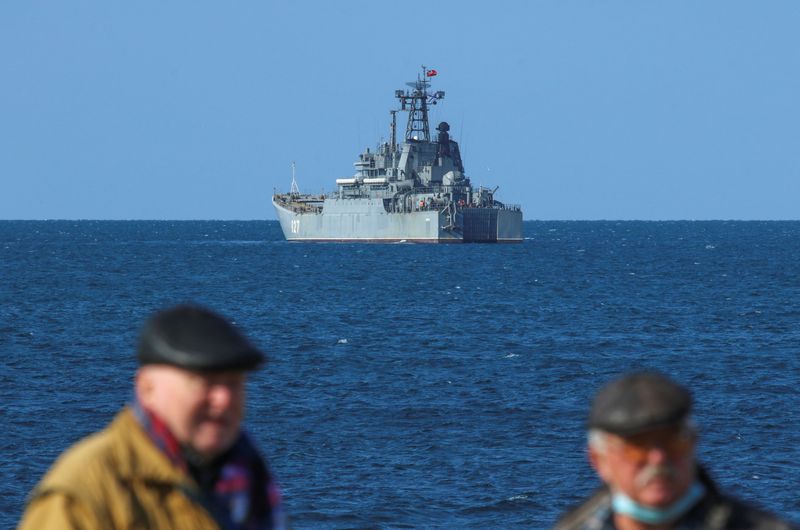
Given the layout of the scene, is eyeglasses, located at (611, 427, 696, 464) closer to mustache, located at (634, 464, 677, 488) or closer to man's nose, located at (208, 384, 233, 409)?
mustache, located at (634, 464, 677, 488)

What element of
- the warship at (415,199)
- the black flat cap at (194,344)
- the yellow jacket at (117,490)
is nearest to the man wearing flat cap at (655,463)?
the black flat cap at (194,344)

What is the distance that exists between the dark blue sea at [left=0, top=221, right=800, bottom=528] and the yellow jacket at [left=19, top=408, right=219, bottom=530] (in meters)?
19.5

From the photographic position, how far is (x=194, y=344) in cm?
289

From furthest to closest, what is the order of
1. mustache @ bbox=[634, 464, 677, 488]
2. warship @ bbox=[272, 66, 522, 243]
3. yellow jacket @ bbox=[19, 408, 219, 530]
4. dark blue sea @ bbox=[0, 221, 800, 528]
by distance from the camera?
warship @ bbox=[272, 66, 522, 243]
dark blue sea @ bbox=[0, 221, 800, 528]
mustache @ bbox=[634, 464, 677, 488]
yellow jacket @ bbox=[19, 408, 219, 530]

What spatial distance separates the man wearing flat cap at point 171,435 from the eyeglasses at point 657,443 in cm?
87

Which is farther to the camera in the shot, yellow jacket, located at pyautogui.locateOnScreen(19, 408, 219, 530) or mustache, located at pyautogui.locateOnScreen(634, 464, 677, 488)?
mustache, located at pyautogui.locateOnScreen(634, 464, 677, 488)

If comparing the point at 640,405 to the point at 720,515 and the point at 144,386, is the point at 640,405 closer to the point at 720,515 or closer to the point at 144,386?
the point at 720,515

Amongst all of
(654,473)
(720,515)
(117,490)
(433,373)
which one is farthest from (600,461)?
(433,373)

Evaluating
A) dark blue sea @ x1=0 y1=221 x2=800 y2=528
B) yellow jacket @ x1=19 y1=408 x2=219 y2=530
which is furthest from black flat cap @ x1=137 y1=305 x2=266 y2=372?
dark blue sea @ x1=0 y1=221 x2=800 y2=528

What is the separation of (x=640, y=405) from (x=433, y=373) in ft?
126

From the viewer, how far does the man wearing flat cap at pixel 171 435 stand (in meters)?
2.86

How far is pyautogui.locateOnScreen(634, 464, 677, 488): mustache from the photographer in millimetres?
2891

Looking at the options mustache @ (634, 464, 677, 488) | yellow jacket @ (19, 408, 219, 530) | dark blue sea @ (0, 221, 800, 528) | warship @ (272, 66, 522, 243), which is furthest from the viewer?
warship @ (272, 66, 522, 243)

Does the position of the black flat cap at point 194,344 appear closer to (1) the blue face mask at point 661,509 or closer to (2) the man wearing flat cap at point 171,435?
(2) the man wearing flat cap at point 171,435
